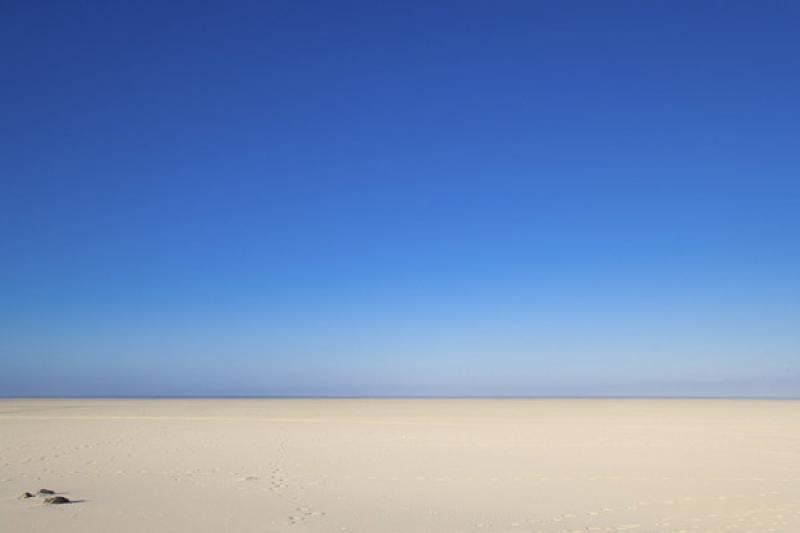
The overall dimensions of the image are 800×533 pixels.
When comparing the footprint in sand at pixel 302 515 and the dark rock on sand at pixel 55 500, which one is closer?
the footprint in sand at pixel 302 515

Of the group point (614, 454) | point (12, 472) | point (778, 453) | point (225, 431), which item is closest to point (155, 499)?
point (12, 472)

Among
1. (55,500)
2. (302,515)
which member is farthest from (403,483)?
(55,500)

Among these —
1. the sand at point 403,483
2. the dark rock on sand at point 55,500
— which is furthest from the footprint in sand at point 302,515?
the dark rock on sand at point 55,500

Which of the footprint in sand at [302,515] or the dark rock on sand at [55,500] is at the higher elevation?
the dark rock on sand at [55,500]

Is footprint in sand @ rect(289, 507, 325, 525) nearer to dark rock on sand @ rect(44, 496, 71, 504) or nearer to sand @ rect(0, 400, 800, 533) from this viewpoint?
sand @ rect(0, 400, 800, 533)

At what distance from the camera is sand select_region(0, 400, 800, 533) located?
10.8 m

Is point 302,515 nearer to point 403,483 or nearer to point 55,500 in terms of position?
point 403,483

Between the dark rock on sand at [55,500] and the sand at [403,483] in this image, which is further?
the dark rock on sand at [55,500]

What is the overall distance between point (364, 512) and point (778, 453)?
49.2ft

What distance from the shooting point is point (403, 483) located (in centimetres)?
1451

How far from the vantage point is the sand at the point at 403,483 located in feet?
35.5

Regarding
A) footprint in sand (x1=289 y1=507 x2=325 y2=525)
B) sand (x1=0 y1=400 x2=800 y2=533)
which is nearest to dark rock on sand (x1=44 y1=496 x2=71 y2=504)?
sand (x1=0 y1=400 x2=800 y2=533)

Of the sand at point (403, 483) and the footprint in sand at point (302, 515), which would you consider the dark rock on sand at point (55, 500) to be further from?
the footprint in sand at point (302, 515)

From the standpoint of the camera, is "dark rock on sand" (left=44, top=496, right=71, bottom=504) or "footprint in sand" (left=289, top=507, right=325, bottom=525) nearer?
"footprint in sand" (left=289, top=507, right=325, bottom=525)
